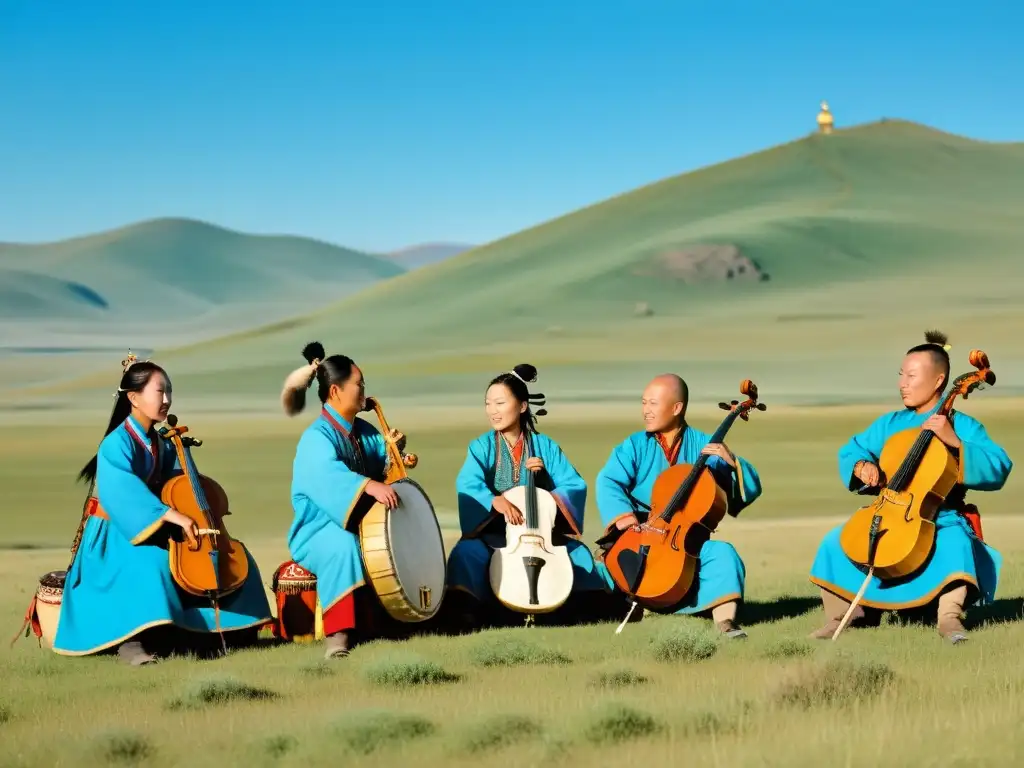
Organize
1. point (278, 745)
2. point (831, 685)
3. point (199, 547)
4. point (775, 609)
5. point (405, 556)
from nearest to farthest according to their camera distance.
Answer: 1. point (278, 745)
2. point (831, 685)
3. point (199, 547)
4. point (405, 556)
5. point (775, 609)

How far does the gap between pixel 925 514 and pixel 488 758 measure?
3.23 metres

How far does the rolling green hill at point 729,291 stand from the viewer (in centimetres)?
5650

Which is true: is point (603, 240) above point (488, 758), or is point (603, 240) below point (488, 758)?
above

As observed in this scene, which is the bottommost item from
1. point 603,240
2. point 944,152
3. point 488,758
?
point 488,758

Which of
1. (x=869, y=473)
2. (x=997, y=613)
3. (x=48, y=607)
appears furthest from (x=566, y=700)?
(x=997, y=613)

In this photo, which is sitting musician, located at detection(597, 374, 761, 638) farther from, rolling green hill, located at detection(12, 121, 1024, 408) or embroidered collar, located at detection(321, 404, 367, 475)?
rolling green hill, located at detection(12, 121, 1024, 408)

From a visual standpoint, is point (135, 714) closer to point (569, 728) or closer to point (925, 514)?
point (569, 728)

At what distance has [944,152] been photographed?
10450 cm

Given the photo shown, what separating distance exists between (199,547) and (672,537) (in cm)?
235

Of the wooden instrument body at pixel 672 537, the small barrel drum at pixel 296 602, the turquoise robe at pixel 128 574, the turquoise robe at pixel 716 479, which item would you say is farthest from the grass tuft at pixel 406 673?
the turquoise robe at pixel 716 479

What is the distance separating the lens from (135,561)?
7848 mm

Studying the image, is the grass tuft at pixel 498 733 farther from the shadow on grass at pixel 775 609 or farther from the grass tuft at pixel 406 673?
the shadow on grass at pixel 775 609

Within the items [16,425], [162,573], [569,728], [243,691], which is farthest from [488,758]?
[16,425]

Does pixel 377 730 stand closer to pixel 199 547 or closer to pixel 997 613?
pixel 199 547
